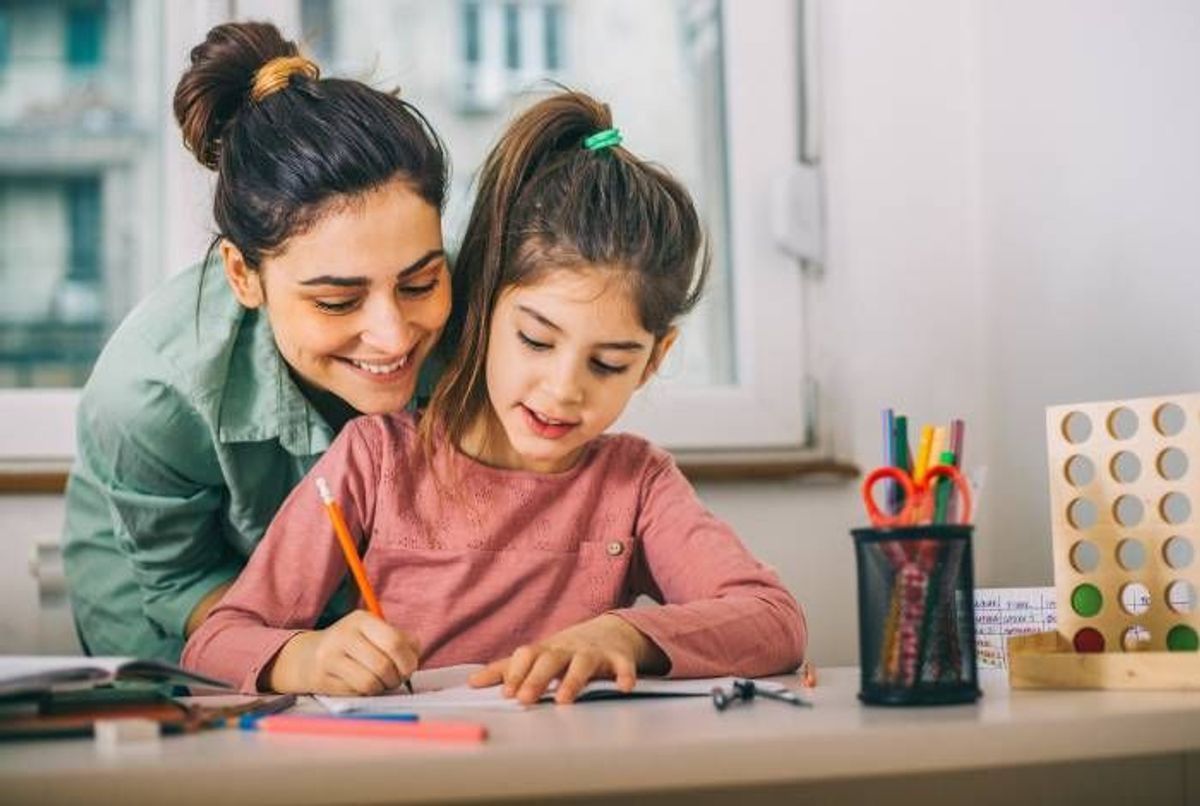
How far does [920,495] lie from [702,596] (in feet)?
1.16

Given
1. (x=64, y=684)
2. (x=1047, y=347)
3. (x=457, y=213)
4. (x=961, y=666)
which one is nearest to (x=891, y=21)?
(x=1047, y=347)

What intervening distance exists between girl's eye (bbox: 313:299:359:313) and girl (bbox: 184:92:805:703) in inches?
3.5

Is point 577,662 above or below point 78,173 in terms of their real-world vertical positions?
below

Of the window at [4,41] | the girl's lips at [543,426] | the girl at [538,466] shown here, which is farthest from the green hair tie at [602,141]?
the window at [4,41]

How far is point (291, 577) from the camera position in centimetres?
118

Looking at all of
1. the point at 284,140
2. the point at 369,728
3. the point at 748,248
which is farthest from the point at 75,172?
the point at 369,728

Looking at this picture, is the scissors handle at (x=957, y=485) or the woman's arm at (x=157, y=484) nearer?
the scissors handle at (x=957, y=485)

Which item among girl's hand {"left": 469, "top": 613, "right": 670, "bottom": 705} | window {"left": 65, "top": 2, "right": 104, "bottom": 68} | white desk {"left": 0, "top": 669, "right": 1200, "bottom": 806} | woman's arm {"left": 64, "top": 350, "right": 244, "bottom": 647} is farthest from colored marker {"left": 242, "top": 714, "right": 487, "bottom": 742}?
window {"left": 65, "top": 2, "right": 104, "bottom": 68}

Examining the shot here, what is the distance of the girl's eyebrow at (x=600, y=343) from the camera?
117 centimetres

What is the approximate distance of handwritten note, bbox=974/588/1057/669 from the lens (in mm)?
1197

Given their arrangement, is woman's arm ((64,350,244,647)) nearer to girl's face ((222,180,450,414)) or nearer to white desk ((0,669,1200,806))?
girl's face ((222,180,450,414))

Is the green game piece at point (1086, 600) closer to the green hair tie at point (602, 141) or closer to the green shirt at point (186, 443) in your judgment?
the green hair tie at point (602, 141)

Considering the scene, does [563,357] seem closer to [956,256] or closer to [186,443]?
[186,443]

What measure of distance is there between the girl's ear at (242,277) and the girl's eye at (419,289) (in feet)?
0.45
